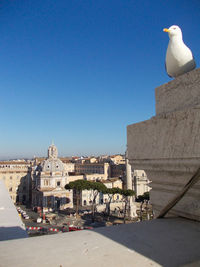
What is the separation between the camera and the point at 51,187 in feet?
127

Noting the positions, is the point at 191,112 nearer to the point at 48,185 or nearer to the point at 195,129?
the point at 195,129

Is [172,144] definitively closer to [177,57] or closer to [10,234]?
[177,57]

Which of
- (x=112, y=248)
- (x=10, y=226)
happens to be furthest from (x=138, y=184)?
(x=112, y=248)

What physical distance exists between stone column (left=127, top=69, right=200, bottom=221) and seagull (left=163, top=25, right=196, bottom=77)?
195 millimetres

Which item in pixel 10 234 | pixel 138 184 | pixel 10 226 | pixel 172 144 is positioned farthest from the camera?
pixel 138 184

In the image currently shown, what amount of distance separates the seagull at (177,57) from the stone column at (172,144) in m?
0.20

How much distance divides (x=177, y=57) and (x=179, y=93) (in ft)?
1.58

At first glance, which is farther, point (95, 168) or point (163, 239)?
point (95, 168)

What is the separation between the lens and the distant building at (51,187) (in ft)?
119

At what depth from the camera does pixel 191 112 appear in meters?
1.89

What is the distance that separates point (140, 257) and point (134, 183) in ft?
137

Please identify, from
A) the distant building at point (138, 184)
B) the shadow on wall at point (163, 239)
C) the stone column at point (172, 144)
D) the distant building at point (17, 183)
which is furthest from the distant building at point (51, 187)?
the shadow on wall at point (163, 239)

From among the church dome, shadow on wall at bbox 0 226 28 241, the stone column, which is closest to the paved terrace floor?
the stone column

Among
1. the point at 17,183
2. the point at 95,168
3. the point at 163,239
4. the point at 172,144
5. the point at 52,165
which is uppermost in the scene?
the point at 172,144
